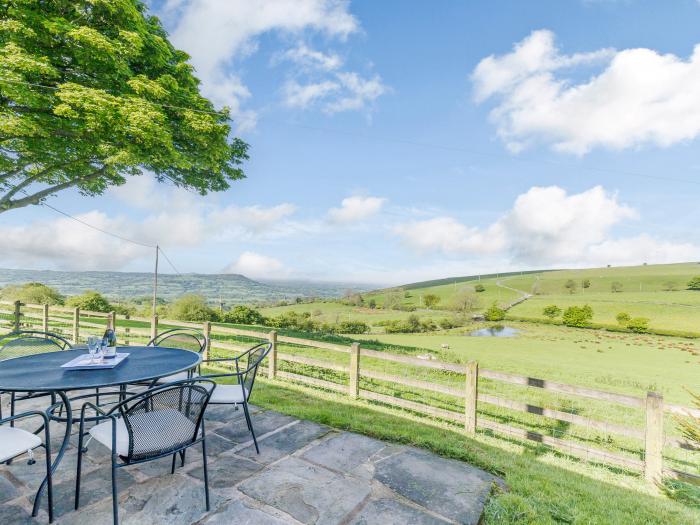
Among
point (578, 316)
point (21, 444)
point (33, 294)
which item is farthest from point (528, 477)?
point (578, 316)

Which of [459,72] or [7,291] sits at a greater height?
[459,72]

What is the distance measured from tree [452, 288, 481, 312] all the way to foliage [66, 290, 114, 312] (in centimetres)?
2532

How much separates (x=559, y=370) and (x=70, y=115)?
60.8 feet

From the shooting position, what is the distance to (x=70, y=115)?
625 centimetres

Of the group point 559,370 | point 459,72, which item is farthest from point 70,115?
point 559,370

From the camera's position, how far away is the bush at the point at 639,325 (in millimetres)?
21047

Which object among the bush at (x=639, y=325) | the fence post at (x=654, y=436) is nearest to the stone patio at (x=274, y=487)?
the fence post at (x=654, y=436)

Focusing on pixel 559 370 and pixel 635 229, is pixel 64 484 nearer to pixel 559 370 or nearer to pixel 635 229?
pixel 559 370

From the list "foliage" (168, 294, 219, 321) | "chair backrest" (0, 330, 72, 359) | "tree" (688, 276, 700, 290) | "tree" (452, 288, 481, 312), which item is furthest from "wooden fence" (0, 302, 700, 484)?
"tree" (688, 276, 700, 290)

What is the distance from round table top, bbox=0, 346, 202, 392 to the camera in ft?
6.52

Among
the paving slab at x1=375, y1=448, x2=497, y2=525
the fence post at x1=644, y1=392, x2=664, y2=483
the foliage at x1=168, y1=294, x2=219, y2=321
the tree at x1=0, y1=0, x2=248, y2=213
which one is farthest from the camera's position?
the foliage at x1=168, y1=294, x2=219, y2=321

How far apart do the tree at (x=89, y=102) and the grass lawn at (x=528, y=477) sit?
689 cm

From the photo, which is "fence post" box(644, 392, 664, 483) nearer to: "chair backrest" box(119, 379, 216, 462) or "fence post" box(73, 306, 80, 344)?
"chair backrest" box(119, 379, 216, 462)

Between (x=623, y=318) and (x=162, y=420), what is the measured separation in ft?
96.4
